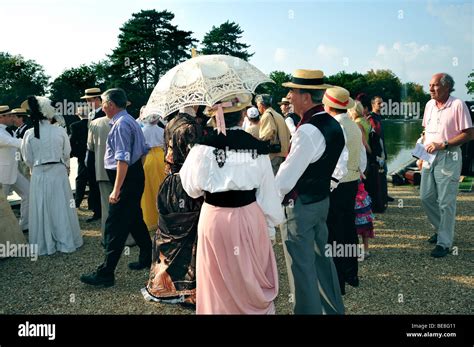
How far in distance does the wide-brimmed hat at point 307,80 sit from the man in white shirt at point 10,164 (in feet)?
13.4

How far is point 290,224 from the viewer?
3191 mm

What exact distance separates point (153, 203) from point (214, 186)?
3770 millimetres

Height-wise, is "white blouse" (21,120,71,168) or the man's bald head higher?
the man's bald head

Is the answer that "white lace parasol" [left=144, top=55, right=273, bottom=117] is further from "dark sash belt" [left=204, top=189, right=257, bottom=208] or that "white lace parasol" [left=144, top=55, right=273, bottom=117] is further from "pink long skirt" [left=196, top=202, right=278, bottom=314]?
"pink long skirt" [left=196, top=202, right=278, bottom=314]

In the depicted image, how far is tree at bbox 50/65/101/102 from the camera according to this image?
40.5 meters

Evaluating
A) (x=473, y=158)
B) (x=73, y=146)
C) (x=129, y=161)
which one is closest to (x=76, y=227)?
(x=129, y=161)

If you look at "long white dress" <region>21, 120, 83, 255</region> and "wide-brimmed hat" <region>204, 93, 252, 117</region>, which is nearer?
"wide-brimmed hat" <region>204, 93, 252, 117</region>

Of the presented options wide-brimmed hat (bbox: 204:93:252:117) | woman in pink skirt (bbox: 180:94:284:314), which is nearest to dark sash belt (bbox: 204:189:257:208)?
woman in pink skirt (bbox: 180:94:284:314)

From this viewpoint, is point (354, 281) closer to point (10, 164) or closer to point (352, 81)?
point (10, 164)

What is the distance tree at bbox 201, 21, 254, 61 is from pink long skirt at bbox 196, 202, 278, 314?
42.7 metres

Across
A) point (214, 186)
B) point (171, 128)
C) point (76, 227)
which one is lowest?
point (76, 227)

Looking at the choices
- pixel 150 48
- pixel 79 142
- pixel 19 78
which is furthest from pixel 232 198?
pixel 19 78
